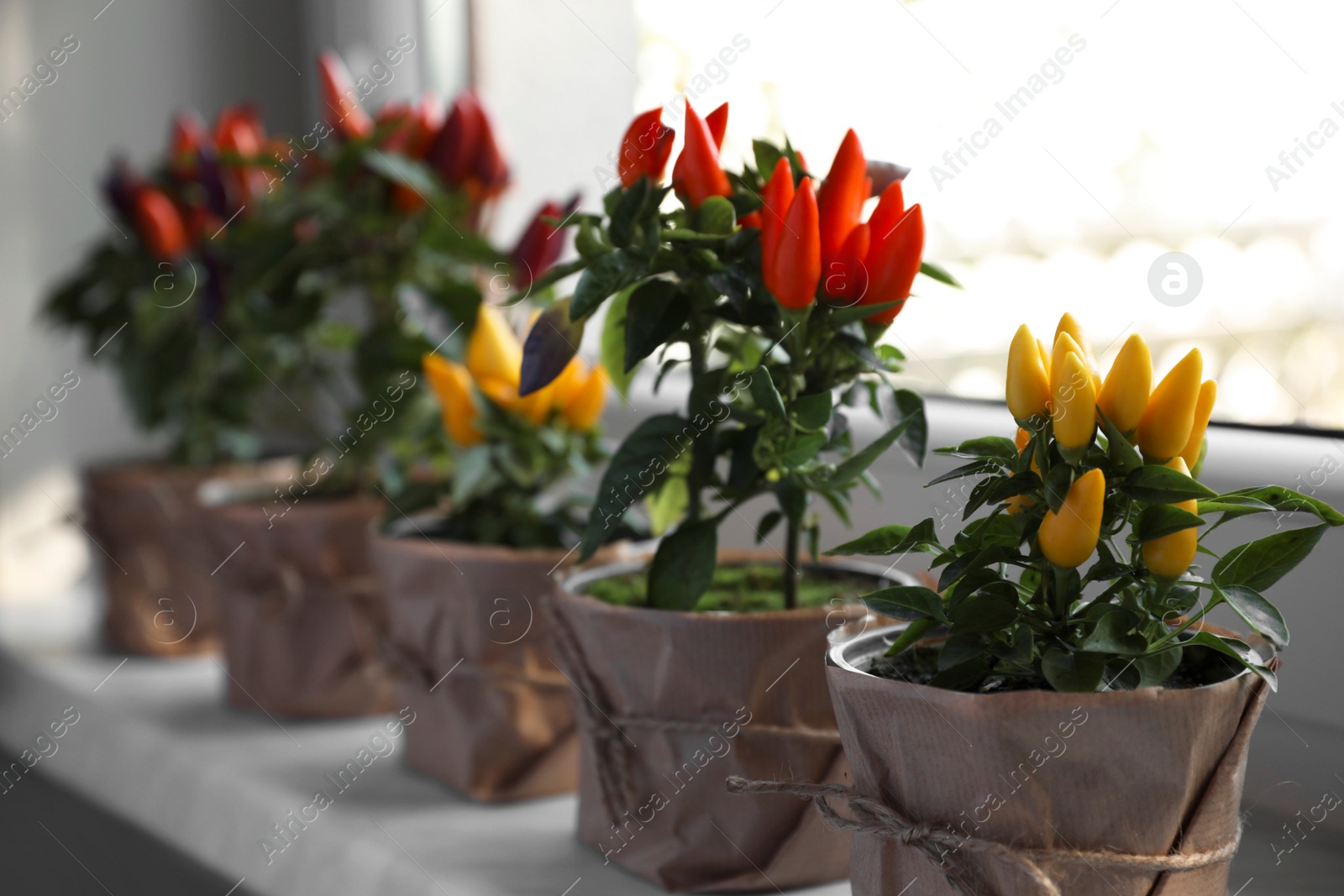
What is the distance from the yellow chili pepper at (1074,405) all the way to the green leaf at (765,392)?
4.6 inches

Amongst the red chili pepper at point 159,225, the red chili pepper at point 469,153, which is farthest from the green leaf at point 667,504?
the red chili pepper at point 159,225

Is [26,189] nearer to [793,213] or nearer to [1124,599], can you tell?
[793,213]

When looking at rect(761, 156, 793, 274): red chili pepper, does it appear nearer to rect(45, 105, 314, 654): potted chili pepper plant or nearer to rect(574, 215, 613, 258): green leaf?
rect(574, 215, 613, 258): green leaf

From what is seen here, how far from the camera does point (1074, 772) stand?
0.40 metres

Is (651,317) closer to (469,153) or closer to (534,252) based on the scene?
(534,252)

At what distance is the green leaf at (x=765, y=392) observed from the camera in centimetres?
49

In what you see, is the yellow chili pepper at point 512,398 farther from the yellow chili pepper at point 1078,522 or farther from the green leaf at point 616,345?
the yellow chili pepper at point 1078,522

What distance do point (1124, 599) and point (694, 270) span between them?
0.76ft

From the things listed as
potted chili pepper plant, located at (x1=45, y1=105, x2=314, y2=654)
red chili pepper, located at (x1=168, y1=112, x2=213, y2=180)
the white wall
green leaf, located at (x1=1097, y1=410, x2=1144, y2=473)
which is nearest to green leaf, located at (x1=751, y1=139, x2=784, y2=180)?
green leaf, located at (x1=1097, y1=410, x2=1144, y2=473)

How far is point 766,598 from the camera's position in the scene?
0.61 meters

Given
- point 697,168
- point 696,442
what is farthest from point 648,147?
point 696,442

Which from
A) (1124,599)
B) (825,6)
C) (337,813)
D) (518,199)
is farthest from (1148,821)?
(518,199)

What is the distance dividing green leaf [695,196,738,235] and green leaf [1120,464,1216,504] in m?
0.21

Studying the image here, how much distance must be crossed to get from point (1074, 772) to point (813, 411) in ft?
0.60
